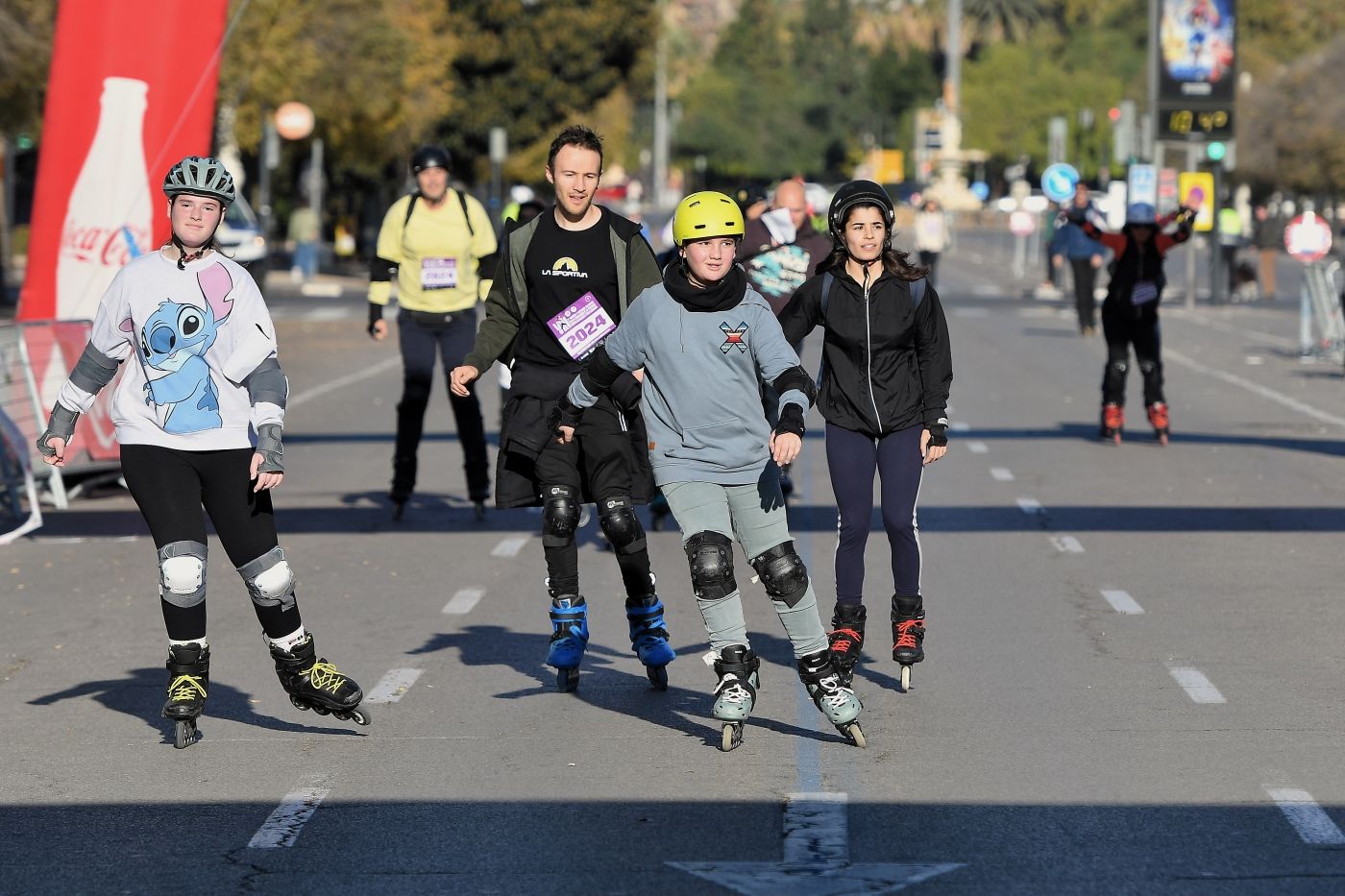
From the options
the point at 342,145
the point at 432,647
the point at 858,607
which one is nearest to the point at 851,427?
the point at 858,607

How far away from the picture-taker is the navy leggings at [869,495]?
8.17m

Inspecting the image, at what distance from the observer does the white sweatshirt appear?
712 cm

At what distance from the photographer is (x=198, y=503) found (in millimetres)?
7242

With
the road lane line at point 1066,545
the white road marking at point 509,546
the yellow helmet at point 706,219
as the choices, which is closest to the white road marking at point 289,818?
the yellow helmet at point 706,219

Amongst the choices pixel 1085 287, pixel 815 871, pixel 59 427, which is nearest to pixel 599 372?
pixel 59 427

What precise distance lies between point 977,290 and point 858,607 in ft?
127

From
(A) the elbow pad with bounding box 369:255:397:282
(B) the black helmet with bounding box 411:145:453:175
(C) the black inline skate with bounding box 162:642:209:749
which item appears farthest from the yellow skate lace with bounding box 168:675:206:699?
(A) the elbow pad with bounding box 369:255:397:282

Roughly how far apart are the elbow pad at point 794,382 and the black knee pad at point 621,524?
1.03 meters

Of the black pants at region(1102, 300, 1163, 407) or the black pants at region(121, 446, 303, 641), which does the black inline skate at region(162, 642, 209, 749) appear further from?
the black pants at region(1102, 300, 1163, 407)

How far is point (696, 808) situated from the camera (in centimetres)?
648

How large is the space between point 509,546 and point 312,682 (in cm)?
483

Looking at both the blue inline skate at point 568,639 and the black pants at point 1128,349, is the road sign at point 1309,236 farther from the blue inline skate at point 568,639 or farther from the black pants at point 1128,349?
the blue inline skate at point 568,639

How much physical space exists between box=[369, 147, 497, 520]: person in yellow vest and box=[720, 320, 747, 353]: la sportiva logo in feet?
18.3

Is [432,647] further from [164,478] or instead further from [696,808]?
[696,808]
